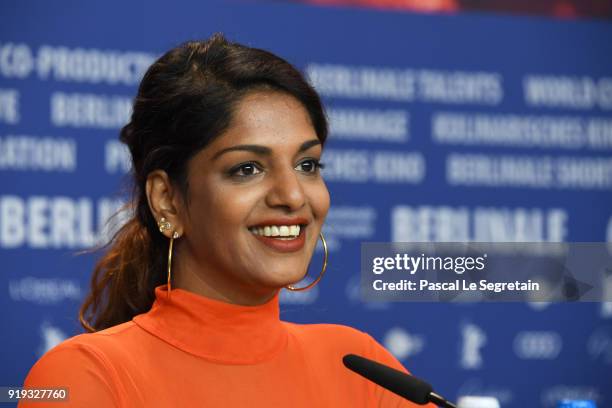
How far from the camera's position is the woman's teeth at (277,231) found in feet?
4.62

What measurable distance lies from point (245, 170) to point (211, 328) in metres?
0.25

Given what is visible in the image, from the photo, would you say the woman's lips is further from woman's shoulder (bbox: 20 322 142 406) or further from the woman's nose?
woman's shoulder (bbox: 20 322 142 406)

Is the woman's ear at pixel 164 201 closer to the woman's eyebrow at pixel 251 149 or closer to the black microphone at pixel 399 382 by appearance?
the woman's eyebrow at pixel 251 149

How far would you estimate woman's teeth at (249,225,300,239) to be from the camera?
1.41 meters

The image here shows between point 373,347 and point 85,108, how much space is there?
123 centimetres

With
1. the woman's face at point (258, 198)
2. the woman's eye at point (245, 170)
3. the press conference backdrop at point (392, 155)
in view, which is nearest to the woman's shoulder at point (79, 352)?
the woman's face at point (258, 198)

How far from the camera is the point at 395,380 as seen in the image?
1197mm

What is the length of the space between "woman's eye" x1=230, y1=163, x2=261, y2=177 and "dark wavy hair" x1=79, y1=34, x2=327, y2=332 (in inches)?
2.5

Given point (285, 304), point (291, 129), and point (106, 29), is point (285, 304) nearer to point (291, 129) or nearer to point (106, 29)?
point (106, 29)

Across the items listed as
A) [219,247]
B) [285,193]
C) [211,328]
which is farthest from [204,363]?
[285,193]

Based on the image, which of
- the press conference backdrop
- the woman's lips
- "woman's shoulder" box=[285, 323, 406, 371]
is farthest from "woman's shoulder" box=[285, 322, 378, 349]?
the press conference backdrop

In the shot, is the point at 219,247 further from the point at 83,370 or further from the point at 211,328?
the point at 83,370

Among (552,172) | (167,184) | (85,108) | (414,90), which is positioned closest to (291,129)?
(167,184)

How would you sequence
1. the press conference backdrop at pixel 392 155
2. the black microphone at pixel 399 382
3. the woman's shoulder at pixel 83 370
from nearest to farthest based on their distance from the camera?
the black microphone at pixel 399 382 < the woman's shoulder at pixel 83 370 < the press conference backdrop at pixel 392 155
